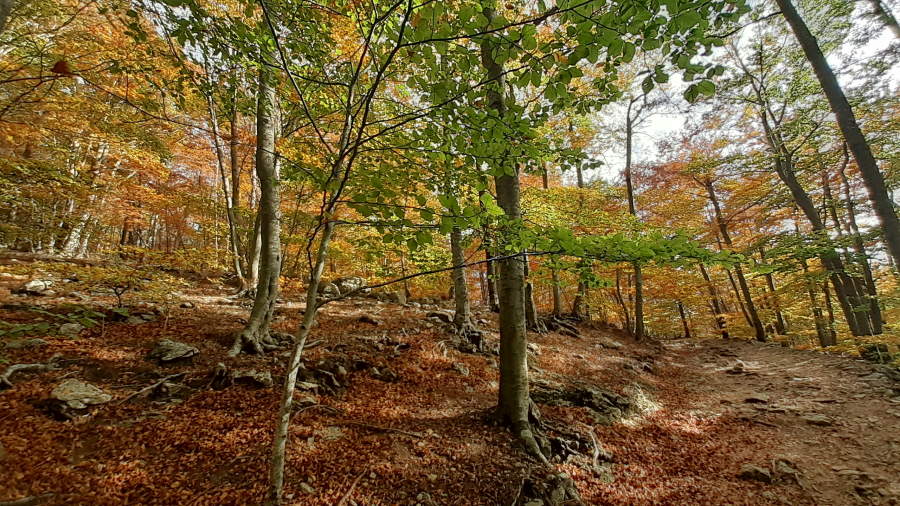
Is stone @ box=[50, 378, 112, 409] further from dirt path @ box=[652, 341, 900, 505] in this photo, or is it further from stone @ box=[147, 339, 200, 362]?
dirt path @ box=[652, 341, 900, 505]

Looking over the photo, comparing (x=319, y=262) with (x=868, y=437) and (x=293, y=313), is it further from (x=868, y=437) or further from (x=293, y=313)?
(x=868, y=437)

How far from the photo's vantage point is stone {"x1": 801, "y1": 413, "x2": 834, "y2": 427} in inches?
241

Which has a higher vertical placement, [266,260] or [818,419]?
[266,260]

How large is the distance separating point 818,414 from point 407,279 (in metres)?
8.82

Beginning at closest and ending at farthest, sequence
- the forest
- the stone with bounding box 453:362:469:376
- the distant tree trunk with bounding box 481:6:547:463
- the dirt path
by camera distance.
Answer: the forest, the dirt path, the distant tree trunk with bounding box 481:6:547:463, the stone with bounding box 453:362:469:376

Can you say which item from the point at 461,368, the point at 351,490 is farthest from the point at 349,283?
the point at 351,490

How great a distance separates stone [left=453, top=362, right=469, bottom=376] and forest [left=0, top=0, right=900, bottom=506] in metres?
0.05

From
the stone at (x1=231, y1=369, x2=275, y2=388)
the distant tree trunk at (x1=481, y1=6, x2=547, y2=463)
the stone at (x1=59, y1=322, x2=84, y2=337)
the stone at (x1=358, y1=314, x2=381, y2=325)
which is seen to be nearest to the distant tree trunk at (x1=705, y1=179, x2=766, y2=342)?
the distant tree trunk at (x1=481, y1=6, x2=547, y2=463)

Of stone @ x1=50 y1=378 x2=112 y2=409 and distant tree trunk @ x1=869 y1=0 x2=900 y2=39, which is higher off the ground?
distant tree trunk @ x1=869 y1=0 x2=900 y2=39

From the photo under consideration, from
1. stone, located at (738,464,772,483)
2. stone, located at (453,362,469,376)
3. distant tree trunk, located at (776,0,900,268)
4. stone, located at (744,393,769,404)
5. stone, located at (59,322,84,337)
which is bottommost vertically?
stone, located at (744,393,769,404)

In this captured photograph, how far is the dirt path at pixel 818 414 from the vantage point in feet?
14.3

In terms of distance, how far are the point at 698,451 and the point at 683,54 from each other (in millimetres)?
6213

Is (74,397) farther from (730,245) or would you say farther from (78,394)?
(730,245)

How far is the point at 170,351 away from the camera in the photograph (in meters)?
5.33
